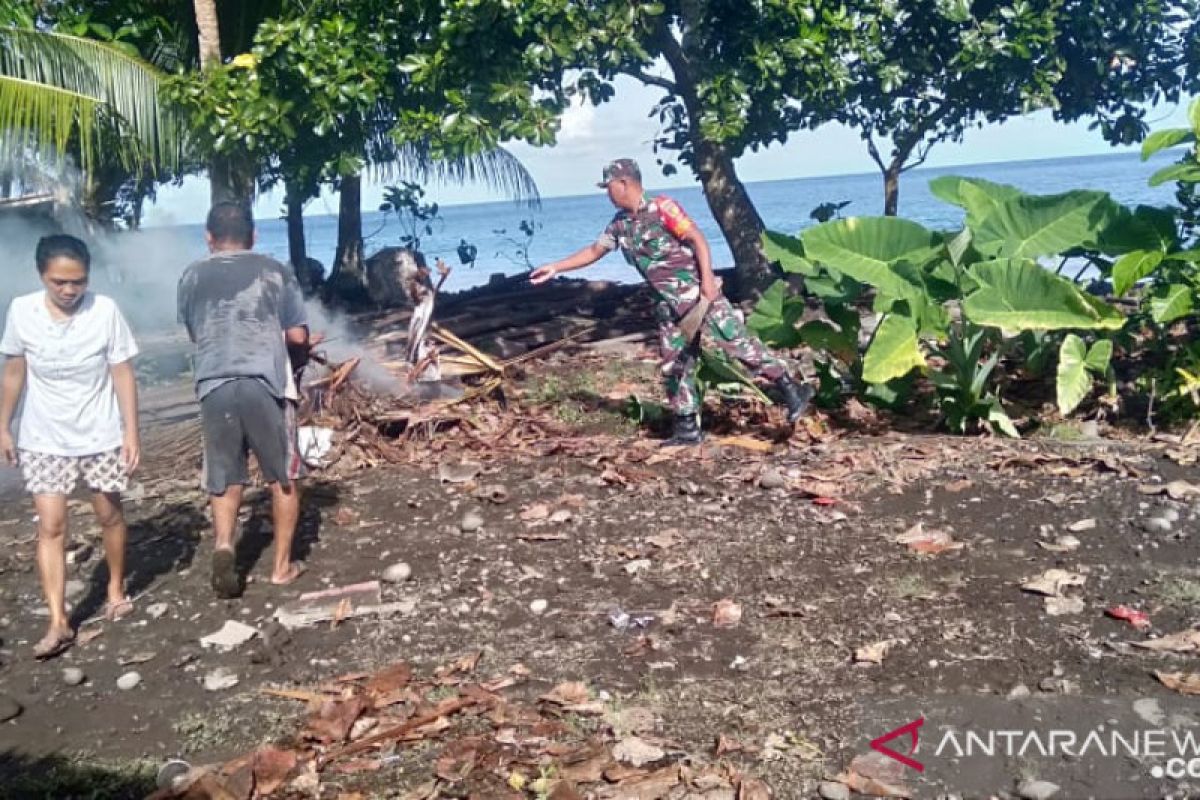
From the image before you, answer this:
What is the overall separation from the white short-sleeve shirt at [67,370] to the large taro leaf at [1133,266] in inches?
233

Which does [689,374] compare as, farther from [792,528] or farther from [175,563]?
[175,563]

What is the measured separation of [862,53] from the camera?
970 cm

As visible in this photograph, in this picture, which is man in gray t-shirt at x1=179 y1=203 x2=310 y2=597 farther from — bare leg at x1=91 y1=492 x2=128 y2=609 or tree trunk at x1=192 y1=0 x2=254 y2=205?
tree trunk at x1=192 y1=0 x2=254 y2=205

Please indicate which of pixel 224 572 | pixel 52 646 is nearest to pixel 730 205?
pixel 224 572

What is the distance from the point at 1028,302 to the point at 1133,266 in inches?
30.8

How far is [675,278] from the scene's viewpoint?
7203 mm

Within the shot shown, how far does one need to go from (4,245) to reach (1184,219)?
15.9m

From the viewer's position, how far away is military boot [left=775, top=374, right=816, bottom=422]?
24.6 ft

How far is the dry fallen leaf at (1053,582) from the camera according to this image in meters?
5.00

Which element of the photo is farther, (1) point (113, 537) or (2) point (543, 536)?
(2) point (543, 536)

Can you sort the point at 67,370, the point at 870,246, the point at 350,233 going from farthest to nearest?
the point at 350,233
the point at 870,246
the point at 67,370

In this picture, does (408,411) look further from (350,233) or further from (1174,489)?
(350,233)

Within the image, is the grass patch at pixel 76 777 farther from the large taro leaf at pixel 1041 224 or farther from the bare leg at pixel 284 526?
the large taro leaf at pixel 1041 224


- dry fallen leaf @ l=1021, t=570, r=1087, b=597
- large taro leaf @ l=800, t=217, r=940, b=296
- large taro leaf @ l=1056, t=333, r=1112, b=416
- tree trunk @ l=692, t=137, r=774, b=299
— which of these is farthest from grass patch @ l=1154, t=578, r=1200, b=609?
tree trunk @ l=692, t=137, r=774, b=299
